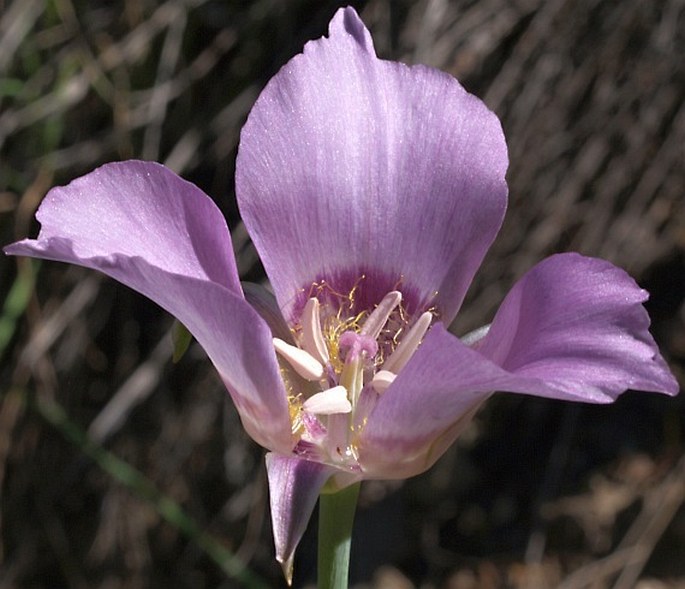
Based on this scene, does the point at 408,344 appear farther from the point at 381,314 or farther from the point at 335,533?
the point at 335,533

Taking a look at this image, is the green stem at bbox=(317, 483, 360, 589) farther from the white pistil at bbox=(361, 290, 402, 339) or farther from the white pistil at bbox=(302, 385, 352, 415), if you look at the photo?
the white pistil at bbox=(361, 290, 402, 339)

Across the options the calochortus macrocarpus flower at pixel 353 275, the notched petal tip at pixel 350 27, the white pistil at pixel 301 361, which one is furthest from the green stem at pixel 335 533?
the notched petal tip at pixel 350 27

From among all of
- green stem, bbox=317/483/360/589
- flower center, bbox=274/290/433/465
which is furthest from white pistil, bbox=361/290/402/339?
green stem, bbox=317/483/360/589

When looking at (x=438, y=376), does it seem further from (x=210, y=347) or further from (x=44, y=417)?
(x=44, y=417)

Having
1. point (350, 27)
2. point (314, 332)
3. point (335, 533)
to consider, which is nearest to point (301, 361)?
point (314, 332)

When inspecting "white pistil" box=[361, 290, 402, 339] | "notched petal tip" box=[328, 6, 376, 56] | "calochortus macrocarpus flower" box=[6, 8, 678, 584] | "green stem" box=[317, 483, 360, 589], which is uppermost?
"notched petal tip" box=[328, 6, 376, 56]

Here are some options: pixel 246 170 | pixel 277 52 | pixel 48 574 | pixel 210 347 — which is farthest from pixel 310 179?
pixel 48 574

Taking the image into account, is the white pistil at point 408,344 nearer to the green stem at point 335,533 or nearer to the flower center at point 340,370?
the flower center at point 340,370
